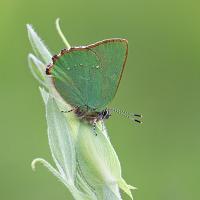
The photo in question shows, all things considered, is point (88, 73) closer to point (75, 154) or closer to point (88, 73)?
point (88, 73)

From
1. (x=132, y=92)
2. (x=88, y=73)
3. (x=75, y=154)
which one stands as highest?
(x=132, y=92)

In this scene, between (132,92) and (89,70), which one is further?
(132,92)

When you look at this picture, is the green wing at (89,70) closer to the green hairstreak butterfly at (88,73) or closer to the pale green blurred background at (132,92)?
the green hairstreak butterfly at (88,73)

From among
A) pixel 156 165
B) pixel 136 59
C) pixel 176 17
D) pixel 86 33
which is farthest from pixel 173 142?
pixel 176 17

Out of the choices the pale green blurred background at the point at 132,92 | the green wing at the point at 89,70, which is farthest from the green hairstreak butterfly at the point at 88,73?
the pale green blurred background at the point at 132,92

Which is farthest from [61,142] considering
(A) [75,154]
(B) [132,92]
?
(B) [132,92]

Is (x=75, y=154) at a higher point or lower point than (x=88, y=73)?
lower
